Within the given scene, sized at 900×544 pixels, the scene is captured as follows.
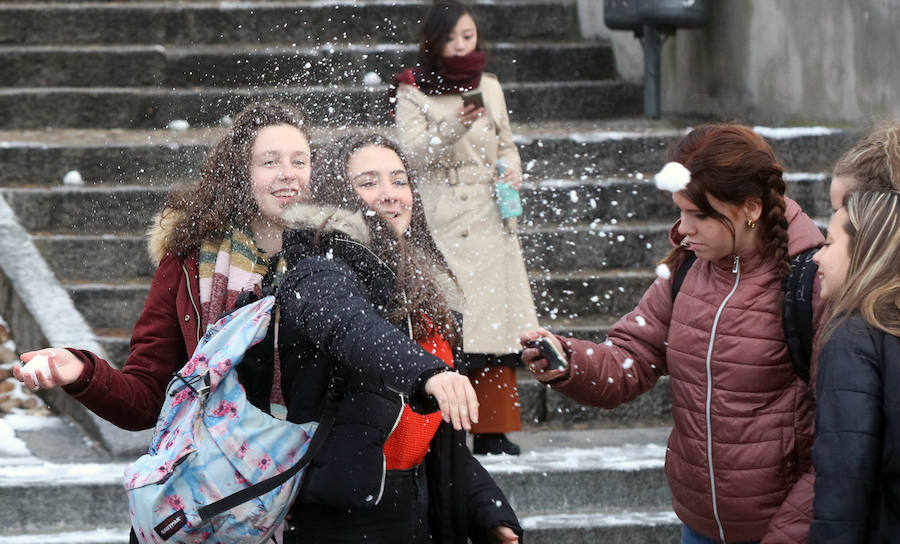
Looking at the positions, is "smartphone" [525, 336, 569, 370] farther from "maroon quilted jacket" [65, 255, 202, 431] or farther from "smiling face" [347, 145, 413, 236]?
"maroon quilted jacket" [65, 255, 202, 431]

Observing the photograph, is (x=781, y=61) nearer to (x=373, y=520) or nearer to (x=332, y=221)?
(x=332, y=221)

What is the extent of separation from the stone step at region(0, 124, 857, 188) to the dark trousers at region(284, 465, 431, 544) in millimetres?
4427

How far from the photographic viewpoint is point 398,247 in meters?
2.79

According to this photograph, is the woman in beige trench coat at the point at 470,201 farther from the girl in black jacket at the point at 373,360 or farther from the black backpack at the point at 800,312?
the black backpack at the point at 800,312

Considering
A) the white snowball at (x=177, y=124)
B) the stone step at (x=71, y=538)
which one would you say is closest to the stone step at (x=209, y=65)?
the white snowball at (x=177, y=124)

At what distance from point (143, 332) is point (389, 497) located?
821 millimetres

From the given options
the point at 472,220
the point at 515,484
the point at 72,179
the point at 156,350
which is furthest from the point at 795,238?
the point at 72,179

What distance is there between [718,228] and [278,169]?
1.10 metres

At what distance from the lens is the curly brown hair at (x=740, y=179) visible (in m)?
2.99

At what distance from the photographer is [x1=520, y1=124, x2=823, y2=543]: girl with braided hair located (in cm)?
296

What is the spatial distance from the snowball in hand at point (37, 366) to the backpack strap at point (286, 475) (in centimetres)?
54

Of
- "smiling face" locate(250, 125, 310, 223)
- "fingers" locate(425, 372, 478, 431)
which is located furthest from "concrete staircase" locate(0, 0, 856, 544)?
"fingers" locate(425, 372, 478, 431)

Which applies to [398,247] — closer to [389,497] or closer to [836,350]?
[389,497]

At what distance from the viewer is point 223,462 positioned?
8.59 ft
